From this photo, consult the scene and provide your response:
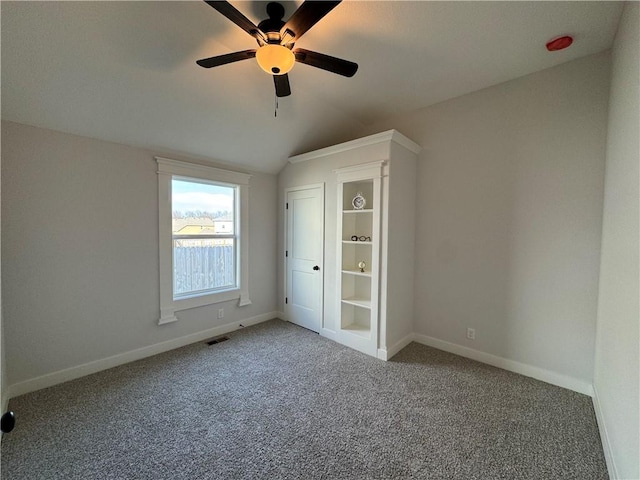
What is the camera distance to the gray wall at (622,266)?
53.2 inches

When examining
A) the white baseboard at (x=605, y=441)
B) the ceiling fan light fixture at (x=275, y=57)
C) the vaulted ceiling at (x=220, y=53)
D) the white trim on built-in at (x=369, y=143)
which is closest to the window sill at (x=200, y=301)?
the vaulted ceiling at (x=220, y=53)

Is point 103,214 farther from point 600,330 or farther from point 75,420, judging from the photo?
point 600,330

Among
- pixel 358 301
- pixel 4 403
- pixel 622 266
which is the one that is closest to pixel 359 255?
pixel 358 301

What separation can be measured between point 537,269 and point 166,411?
3.55 m

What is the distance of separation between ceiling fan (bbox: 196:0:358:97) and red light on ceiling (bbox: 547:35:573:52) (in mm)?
1716

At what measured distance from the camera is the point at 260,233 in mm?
4066

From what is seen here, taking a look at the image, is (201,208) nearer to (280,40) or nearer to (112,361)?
(112,361)

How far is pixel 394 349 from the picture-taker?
3053mm

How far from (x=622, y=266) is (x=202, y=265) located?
3.92m

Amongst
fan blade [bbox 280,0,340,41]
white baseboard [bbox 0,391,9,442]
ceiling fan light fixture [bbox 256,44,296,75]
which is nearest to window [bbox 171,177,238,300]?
A: white baseboard [bbox 0,391,9,442]

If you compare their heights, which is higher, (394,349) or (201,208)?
(201,208)

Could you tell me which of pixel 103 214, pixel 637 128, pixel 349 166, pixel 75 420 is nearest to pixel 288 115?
pixel 349 166

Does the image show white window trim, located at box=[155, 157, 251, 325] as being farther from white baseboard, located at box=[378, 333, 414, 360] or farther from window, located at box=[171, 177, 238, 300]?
white baseboard, located at box=[378, 333, 414, 360]

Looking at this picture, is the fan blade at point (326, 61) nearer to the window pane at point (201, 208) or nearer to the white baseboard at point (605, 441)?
the window pane at point (201, 208)
